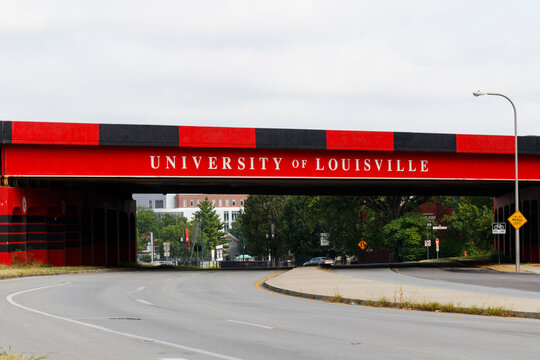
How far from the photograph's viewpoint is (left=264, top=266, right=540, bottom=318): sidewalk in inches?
677

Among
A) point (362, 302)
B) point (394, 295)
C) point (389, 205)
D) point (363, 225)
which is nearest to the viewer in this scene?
point (362, 302)

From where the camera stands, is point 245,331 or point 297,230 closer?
point 245,331

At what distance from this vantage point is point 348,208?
6575 cm

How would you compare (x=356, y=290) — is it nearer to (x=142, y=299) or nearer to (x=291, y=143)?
(x=142, y=299)

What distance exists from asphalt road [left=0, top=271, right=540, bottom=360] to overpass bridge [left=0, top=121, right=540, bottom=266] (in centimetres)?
1780

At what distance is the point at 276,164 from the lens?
39.7 metres

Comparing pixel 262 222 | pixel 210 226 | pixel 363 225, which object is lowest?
pixel 210 226

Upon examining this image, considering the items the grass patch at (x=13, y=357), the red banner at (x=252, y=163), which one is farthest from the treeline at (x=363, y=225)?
the grass patch at (x=13, y=357)

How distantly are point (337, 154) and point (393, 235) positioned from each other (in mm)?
16224

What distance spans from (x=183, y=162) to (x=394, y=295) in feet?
70.7

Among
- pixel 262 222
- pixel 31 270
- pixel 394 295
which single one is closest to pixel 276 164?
pixel 31 270

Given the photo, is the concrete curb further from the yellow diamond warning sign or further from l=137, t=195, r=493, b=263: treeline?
l=137, t=195, r=493, b=263: treeline

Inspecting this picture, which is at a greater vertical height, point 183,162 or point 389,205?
point 183,162

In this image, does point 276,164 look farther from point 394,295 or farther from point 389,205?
point 389,205
